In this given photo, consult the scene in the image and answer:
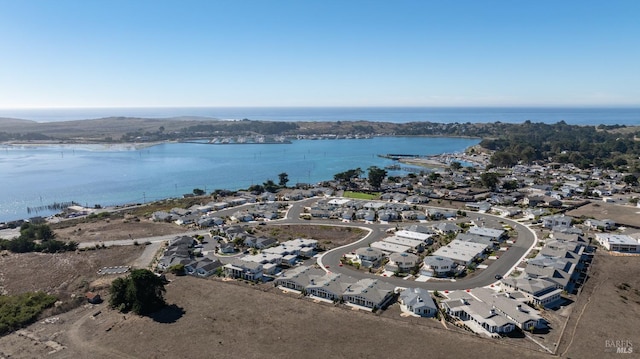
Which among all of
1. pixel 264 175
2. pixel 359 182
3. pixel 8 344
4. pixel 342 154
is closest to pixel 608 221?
pixel 359 182

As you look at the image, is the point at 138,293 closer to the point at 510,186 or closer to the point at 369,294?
the point at 369,294

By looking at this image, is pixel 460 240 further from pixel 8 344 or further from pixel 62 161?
pixel 62 161

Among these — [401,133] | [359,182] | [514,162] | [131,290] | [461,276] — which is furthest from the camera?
[401,133]

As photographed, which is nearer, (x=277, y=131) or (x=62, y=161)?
(x=62, y=161)

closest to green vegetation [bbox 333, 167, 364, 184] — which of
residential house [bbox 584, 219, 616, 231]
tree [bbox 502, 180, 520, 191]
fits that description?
tree [bbox 502, 180, 520, 191]

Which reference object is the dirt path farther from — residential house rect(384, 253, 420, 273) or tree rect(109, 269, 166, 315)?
residential house rect(384, 253, 420, 273)

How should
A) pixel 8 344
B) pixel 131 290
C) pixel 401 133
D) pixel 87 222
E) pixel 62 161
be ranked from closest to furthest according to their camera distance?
pixel 8 344 → pixel 131 290 → pixel 87 222 → pixel 62 161 → pixel 401 133
